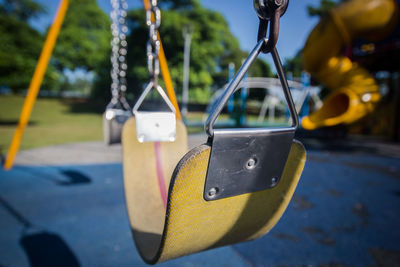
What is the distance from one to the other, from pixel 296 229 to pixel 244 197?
1.16 m

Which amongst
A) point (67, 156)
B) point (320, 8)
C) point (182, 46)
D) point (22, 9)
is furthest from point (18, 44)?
point (320, 8)

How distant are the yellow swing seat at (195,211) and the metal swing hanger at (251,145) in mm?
18

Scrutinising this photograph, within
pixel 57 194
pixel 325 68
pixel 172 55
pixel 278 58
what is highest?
pixel 172 55

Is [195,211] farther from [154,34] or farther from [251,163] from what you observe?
[154,34]

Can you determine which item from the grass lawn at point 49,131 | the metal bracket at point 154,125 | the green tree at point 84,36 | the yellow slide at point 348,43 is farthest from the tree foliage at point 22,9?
the metal bracket at point 154,125

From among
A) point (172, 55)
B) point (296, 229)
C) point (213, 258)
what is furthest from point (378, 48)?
point (172, 55)

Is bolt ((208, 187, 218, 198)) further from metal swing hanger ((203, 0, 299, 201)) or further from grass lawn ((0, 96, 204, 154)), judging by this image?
grass lawn ((0, 96, 204, 154))

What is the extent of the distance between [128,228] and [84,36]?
1545 centimetres

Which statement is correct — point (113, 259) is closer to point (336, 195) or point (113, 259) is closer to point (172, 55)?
point (336, 195)

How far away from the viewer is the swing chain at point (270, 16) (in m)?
0.34

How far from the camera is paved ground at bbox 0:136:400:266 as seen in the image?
1085 millimetres

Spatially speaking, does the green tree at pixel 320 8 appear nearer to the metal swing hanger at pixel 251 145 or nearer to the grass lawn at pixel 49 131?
the grass lawn at pixel 49 131

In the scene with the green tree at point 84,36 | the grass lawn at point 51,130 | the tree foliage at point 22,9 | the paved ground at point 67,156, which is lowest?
the grass lawn at point 51,130

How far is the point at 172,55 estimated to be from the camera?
37.9 ft
